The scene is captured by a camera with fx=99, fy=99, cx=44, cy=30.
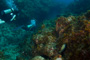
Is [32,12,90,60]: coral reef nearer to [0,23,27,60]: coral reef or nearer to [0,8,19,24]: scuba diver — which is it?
[0,23,27,60]: coral reef

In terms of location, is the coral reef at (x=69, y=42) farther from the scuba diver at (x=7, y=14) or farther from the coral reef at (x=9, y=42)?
the scuba diver at (x=7, y=14)

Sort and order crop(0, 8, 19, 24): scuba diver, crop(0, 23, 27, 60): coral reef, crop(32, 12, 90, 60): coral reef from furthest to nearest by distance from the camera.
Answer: crop(0, 23, 27, 60): coral reef → crop(0, 8, 19, 24): scuba diver → crop(32, 12, 90, 60): coral reef

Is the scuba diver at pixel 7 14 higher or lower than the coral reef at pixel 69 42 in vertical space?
higher

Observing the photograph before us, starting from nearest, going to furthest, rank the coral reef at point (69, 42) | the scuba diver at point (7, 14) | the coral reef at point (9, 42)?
the coral reef at point (69, 42)
the scuba diver at point (7, 14)
the coral reef at point (9, 42)

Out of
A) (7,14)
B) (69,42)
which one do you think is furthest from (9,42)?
(69,42)

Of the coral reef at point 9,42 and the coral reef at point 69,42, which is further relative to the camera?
the coral reef at point 9,42

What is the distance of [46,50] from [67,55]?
139 cm

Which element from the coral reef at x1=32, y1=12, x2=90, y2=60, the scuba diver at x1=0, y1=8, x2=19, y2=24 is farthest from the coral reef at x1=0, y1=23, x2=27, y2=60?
the scuba diver at x1=0, y1=8, x2=19, y2=24

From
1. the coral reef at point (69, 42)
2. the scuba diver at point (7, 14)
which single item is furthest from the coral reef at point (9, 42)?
the scuba diver at point (7, 14)

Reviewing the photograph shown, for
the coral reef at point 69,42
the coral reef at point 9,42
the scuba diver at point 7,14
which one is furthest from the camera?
the coral reef at point 9,42

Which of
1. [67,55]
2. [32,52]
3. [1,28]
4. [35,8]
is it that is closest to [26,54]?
[32,52]

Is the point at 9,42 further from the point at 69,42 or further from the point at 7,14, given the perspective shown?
the point at 69,42

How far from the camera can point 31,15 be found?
15883 millimetres

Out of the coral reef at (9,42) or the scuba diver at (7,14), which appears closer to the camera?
the scuba diver at (7,14)
